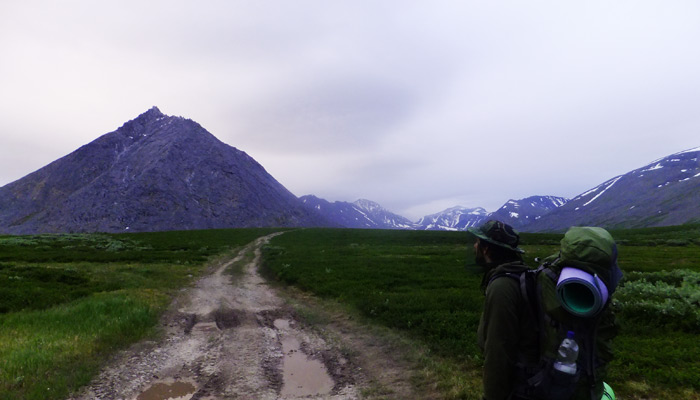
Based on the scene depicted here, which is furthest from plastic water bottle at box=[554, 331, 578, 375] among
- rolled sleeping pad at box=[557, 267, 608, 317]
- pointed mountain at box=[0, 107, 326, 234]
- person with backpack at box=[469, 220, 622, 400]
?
pointed mountain at box=[0, 107, 326, 234]

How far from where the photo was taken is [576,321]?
3.40 meters

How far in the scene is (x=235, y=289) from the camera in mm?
20672

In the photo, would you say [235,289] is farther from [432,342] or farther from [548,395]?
[548,395]

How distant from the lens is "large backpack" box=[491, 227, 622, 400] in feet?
11.0

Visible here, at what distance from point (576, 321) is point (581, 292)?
0.30 m

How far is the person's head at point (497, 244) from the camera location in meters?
4.53

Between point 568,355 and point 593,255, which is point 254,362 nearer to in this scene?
point 568,355

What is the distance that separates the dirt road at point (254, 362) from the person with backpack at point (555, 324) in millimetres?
4897

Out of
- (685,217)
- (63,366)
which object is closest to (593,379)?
(63,366)

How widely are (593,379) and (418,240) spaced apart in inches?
2275

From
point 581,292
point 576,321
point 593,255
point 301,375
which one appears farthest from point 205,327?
point 593,255

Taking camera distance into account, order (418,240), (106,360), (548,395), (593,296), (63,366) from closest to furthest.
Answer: (593,296)
(548,395)
(63,366)
(106,360)
(418,240)

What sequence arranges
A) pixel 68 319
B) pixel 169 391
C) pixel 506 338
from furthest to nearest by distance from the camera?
pixel 68 319 < pixel 169 391 < pixel 506 338

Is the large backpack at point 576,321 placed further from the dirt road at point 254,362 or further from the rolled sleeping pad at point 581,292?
the dirt road at point 254,362
